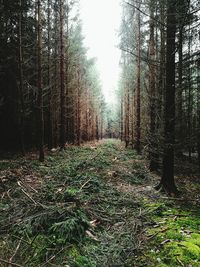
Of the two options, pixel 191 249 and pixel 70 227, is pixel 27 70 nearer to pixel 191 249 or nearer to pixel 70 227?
pixel 70 227

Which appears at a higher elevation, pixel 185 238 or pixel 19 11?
pixel 19 11

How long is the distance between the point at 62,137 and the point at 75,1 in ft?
37.4

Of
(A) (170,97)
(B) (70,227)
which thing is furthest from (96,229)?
(A) (170,97)

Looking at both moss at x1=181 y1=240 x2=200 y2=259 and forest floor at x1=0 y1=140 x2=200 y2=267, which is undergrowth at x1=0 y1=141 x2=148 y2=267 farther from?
moss at x1=181 y1=240 x2=200 y2=259

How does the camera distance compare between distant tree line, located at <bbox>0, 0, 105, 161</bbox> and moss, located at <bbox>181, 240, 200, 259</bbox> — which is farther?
distant tree line, located at <bbox>0, 0, 105, 161</bbox>

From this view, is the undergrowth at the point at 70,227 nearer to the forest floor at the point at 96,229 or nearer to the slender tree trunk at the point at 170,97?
the forest floor at the point at 96,229

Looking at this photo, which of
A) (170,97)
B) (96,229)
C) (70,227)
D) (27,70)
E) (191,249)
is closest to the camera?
(191,249)

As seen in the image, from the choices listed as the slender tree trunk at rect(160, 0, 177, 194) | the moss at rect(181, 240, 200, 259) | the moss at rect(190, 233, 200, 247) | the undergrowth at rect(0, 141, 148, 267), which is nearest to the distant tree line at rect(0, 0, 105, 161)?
the slender tree trunk at rect(160, 0, 177, 194)

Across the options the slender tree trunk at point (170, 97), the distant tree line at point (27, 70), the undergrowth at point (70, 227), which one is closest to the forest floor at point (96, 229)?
the undergrowth at point (70, 227)

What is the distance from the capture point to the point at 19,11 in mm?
15727

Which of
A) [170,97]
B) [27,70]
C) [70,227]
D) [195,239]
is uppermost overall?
[27,70]

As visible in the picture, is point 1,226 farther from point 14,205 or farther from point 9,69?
point 9,69

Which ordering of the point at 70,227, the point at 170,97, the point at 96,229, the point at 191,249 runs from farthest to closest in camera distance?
the point at 170,97
the point at 96,229
the point at 70,227
the point at 191,249

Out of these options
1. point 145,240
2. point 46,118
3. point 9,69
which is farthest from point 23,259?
point 46,118
